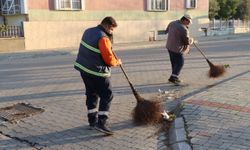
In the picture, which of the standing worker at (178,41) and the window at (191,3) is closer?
the standing worker at (178,41)

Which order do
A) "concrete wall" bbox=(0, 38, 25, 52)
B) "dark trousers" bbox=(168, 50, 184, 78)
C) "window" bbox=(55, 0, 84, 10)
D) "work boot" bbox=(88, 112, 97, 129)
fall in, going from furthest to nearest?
"window" bbox=(55, 0, 84, 10) → "concrete wall" bbox=(0, 38, 25, 52) → "dark trousers" bbox=(168, 50, 184, 78) → "work boot" bbox=(88, 112, 97, 129)

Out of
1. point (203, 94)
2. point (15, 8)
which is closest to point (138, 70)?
point (203, 94)

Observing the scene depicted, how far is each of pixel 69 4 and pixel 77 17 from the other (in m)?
0.94

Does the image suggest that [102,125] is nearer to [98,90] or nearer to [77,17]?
[98,90]

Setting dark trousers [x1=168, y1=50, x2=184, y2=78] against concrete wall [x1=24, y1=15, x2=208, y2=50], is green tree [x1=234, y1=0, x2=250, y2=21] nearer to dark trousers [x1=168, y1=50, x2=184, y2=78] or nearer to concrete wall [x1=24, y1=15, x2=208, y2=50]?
concrete wall [x1=24, y1=15, x2=208, y2=50]

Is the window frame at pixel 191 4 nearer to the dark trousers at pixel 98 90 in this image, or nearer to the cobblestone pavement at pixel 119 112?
the cobblestone pavement at pixel 119 112

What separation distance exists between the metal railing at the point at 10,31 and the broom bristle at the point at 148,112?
1533 cm

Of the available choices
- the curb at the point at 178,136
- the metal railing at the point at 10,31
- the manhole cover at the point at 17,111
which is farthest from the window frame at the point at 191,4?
the curb at the point at 178,136

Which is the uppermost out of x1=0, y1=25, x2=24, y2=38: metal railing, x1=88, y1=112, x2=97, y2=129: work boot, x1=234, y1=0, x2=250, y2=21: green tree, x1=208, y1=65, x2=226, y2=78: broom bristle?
x1=234, y1=0, x2=250, y2=21: green tree

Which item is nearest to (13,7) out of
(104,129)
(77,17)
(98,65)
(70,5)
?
(70,5)

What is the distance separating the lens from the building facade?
20922 millimetres

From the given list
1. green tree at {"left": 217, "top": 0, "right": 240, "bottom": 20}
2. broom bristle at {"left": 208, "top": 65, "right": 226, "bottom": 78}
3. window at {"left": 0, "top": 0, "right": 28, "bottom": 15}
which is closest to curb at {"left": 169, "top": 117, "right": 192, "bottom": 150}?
broom bristle at {"left": 208, "top": 65, "right": 226, "bottom": 78}

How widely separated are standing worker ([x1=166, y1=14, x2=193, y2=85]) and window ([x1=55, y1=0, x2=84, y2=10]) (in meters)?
14.4

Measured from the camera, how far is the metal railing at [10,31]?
19.4m
